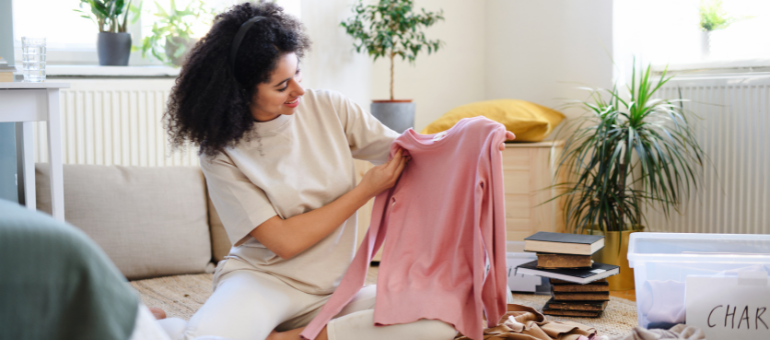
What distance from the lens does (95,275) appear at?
2.08 ft

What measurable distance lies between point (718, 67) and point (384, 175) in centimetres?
181

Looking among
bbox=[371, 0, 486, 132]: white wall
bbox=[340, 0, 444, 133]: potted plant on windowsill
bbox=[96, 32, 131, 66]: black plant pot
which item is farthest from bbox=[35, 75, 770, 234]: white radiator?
bbox=[371, 0, 486, 132]: white wall

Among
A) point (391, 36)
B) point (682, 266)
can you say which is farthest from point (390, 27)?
point (682, 266)

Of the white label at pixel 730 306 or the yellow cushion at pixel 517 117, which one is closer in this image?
the white label at pixel 730 306

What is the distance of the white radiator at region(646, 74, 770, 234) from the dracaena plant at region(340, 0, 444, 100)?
112 centimetres

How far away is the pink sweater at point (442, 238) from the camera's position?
139cm

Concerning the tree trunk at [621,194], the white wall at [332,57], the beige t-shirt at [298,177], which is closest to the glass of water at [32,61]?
the beige t-shirt at [298,177]

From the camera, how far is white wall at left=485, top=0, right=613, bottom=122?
2807mm

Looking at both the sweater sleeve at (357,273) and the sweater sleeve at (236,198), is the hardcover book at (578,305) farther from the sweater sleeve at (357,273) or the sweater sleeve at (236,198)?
the sweater sleeve at (236,198)

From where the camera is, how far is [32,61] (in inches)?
73.5

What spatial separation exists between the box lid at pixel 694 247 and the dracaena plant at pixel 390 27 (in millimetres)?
1578

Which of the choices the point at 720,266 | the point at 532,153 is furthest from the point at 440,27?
the point at 720,266

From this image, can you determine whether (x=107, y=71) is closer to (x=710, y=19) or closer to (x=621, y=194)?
(x=621, y=194)

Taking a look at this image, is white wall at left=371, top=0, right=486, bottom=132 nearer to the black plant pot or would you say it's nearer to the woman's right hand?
the black plant pot
